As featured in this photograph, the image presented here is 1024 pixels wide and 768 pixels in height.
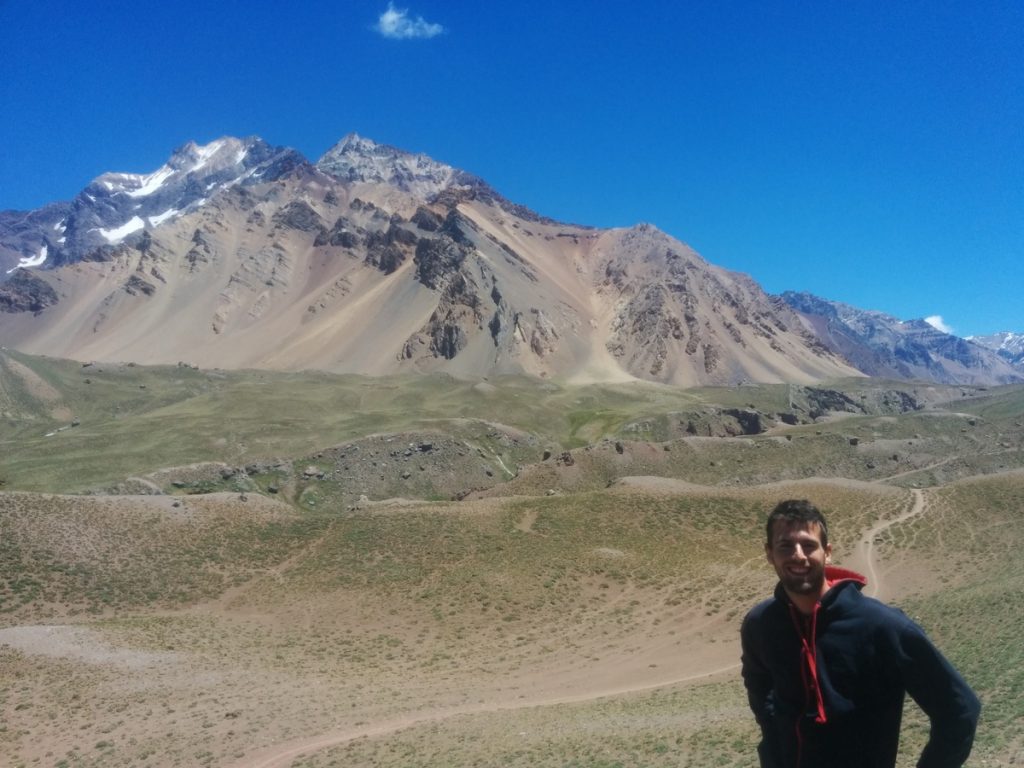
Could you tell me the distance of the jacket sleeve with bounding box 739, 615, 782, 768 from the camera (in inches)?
226

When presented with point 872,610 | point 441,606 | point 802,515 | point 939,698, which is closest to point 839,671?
point 872,610

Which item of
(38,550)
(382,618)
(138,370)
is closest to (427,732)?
(382,618)

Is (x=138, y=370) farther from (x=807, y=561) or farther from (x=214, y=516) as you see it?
(x=807, y=561)

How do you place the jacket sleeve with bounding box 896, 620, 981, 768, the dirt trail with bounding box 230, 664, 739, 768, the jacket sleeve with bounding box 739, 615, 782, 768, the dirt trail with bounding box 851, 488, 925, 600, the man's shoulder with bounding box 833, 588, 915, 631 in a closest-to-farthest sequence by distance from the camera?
the jacket sleeve with bounding box 896, 620, 981, 768 < the man's shoulder with bounding box 833, 588, 915, 631 < the jacket sleeve with bounding box 739, 615, 782, 768 < the dirt trail with bounding box 230, 664, 739, 768 < the dirt trail with bounding box 851, 488, 925, 600

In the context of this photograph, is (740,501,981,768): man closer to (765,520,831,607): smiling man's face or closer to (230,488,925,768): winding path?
(765,520,831,607): smiling man's face

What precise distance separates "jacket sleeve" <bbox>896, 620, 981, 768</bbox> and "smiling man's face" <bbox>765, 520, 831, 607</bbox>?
0.70m

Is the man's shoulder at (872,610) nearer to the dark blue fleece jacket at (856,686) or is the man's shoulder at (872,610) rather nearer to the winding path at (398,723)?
the dark blue fleece jacket at (856,686)

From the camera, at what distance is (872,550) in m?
45.6

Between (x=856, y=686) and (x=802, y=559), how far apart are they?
1.02m

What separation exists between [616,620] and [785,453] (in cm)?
5969

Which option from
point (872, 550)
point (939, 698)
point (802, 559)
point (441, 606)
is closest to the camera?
point (939, 698)

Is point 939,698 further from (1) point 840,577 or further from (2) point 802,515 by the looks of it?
(2) point 802,515

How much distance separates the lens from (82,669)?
29.0 m

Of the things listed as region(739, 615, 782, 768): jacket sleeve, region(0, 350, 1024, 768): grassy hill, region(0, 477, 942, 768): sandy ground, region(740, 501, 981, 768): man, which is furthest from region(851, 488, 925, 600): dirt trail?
region(740, 501, 981, 768): man
